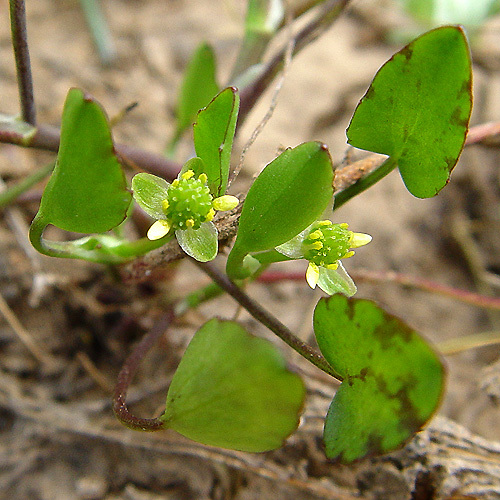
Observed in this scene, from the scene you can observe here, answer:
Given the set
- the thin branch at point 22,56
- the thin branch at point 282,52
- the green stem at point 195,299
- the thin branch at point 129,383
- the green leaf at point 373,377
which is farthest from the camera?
the thin branch at point 282,52

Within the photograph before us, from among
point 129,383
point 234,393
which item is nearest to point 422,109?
point 234,393

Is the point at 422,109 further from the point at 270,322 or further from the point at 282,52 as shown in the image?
the point at 282,52

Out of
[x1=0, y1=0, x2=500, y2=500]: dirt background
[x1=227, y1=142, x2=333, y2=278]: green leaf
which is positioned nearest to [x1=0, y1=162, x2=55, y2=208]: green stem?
[x1=0, y1=0, x2=500, y2=500]: dirt background

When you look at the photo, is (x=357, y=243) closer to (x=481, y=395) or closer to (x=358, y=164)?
(x=358, y=164)

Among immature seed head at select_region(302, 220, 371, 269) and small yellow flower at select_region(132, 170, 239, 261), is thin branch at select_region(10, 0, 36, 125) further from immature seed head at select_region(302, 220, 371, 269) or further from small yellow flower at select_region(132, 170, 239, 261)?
immature seed head at select_region(302, 220, 371, 269)

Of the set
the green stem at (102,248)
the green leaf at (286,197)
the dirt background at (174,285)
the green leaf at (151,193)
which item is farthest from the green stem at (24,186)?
the green leaf at (286,197)

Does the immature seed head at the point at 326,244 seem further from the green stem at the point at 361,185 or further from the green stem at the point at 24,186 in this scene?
the green stem at the point at 24,186
